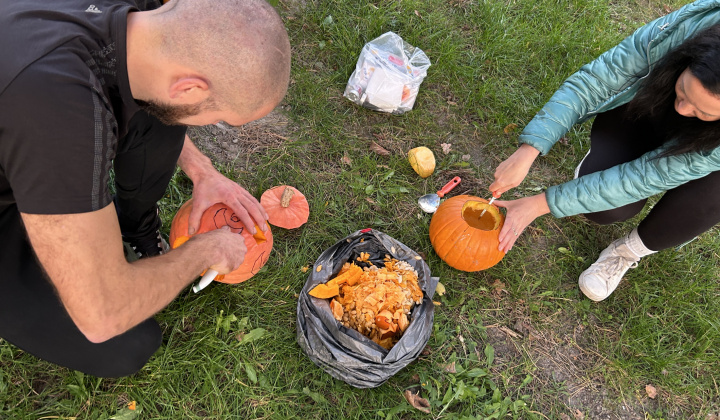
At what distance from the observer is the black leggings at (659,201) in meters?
2.30

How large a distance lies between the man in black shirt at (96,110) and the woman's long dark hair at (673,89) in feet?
5.49

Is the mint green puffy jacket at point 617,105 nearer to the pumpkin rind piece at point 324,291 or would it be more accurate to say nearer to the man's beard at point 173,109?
the pumpkin rind piece at point 324,291

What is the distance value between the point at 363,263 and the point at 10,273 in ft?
5.12

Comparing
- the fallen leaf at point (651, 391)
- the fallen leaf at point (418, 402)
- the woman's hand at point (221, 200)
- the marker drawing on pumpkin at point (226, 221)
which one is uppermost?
the woman's hand at point (221, 200)

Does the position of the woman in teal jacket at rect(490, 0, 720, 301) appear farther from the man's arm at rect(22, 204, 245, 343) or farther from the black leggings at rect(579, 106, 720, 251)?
the man's arm at rect(22, 204, 245, 343)

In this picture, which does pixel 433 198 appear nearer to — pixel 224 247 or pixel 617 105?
pixel 617 105

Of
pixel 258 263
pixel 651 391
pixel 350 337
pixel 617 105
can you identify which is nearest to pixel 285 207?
pixel 258 263

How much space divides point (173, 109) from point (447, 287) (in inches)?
73.6

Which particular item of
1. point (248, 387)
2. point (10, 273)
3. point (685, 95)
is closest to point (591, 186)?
point (685, 95)

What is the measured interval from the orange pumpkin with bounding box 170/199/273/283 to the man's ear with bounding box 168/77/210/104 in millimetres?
800

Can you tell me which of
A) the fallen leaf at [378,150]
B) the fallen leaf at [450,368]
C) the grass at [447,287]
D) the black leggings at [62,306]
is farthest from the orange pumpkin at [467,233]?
the black leggings at [62,306]

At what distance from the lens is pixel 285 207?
2.54m

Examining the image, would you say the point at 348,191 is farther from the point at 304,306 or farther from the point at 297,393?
the point at 297,393

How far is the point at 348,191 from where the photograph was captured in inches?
114
